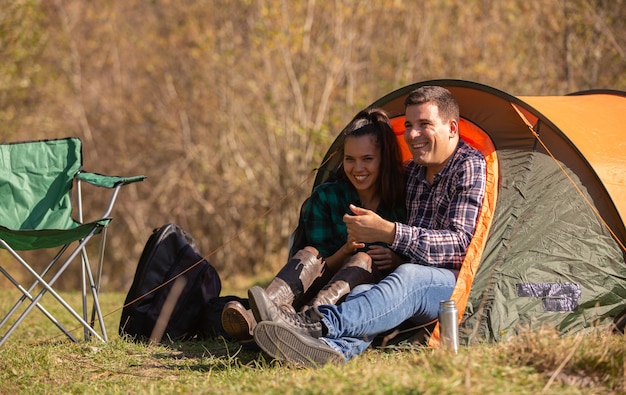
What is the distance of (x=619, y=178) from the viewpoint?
4.02 metres

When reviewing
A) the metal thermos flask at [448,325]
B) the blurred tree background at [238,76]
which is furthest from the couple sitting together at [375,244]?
the blurred tree background at [238,76]

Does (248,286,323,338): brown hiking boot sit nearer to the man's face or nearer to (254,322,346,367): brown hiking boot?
(254,322,346,367): brown hiking boot

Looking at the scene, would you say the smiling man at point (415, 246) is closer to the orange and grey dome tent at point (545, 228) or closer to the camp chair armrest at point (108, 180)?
the orange and grey dome tent at point (545, 228)

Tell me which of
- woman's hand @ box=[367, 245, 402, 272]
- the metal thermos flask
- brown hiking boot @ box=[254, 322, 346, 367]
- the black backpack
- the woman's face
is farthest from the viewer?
the black backpack

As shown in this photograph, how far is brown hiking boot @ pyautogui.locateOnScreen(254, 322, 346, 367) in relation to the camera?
10.9 ft

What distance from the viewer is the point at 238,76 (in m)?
9.88

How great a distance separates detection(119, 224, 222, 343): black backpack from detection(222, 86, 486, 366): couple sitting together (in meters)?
0.71

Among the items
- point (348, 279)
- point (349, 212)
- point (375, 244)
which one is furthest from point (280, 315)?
point (349, 212)

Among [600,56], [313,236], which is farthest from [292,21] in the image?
[313,236]

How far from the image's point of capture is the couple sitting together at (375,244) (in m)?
3.48

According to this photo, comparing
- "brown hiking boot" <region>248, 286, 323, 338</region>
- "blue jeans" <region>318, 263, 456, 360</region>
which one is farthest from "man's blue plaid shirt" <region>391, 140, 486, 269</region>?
"brown hiking boot" <region>248, 286, 323, 338</region>

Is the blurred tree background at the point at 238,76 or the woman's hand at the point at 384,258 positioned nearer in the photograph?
the woman's hand at the point at 384,258

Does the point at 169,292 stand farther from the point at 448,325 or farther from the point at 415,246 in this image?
the point at 448,325

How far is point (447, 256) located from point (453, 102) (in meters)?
0.82
